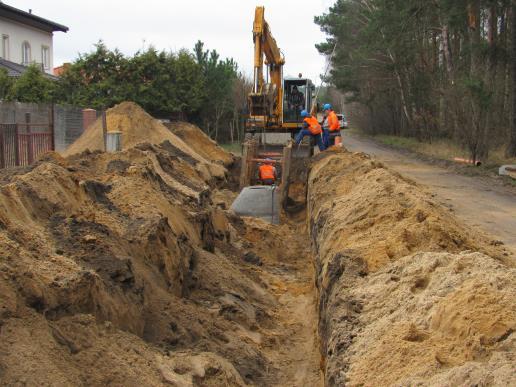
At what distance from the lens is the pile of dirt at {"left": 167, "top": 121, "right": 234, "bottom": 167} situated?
2177 centimetres

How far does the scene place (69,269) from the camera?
4.94m

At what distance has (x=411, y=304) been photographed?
15.5 feet

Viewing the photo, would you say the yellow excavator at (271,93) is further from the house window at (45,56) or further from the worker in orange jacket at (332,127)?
the house window at (45,56)

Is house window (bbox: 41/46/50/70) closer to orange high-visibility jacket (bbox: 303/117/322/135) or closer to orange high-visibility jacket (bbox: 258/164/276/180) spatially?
orange high-visibility jacket (bbox: 303/117/322/135)

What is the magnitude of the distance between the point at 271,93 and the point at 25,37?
81.6 feet

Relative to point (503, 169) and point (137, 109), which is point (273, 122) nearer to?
point (137, 109)

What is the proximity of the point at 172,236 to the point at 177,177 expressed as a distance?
16.3 ft

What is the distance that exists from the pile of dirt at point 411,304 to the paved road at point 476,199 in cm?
303

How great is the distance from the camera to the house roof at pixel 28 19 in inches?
1393

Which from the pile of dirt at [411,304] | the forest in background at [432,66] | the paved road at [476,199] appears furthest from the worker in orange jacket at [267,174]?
the forest in background at [432,66]

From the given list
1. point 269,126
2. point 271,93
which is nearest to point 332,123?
point 271,93

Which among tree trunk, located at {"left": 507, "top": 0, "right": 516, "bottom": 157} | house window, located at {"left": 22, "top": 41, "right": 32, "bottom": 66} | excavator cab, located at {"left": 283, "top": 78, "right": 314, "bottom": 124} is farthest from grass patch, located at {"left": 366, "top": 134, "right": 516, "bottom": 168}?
house window, located at {"left": 22, "top": 41, "right": 32, "bottom": 66}

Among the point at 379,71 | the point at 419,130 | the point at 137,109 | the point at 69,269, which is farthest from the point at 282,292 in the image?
the point at 379,71

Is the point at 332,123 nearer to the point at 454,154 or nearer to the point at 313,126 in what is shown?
the point at 313,126
